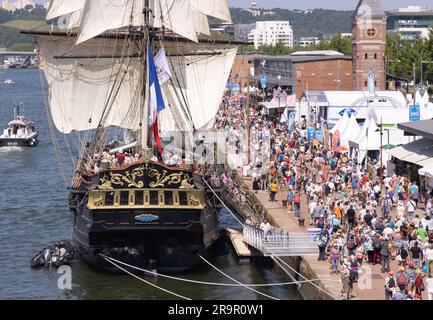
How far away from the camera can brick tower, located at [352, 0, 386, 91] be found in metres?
83.9


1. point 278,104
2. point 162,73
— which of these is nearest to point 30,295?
point 162,73

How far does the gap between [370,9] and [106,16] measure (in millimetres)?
42565

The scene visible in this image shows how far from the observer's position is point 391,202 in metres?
36.5

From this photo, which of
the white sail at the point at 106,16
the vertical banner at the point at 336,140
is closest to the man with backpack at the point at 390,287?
the white sail at the point at 106,16

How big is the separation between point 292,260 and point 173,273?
4.11 meters

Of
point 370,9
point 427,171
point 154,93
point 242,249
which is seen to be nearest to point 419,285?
point 242,249

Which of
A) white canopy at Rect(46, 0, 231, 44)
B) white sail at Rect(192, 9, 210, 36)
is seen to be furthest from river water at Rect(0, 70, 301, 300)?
white sail at Rect(192, 9, 210, 36)

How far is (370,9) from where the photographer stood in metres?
84.1

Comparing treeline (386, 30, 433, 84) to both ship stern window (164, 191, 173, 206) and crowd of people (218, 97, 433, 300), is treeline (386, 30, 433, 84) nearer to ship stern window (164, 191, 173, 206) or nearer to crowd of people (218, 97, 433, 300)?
crowd of people (218, 97, 433, 300)

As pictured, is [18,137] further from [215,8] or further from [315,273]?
[315,273]

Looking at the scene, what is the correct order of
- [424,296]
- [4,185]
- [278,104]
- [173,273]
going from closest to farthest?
1. [424,296]
2. [173,273]
3. [4,185]
4. [278,104]

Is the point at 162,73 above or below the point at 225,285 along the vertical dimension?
above
